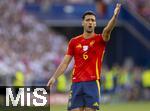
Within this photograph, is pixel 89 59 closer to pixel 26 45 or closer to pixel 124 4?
pixel 26 45

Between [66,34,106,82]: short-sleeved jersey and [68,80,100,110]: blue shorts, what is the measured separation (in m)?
0.11

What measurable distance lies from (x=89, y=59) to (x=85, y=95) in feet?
2.09

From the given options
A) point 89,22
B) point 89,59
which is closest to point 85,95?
point 89,59

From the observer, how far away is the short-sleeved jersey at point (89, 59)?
1335 centimetres

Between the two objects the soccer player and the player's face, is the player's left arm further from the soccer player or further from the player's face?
the player's face

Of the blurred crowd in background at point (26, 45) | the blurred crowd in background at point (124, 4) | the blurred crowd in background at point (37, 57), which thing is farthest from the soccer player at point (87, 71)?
the blurred crowd in background at point (124, 4)

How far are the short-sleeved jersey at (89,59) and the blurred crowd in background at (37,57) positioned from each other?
14.7 m

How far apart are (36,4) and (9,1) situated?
294 cm

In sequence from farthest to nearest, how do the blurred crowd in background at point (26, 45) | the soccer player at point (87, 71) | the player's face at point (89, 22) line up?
the blurred crowd in background at point (26, 45) < the soccer player at point (87, 71) < the player's face at point (89, 22)

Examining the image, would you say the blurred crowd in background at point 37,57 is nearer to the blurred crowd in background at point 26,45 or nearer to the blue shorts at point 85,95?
the blurred crowd in background at point 26,45

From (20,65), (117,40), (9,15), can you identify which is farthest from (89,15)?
(117,40)

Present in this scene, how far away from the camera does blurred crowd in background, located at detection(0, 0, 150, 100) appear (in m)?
29.7

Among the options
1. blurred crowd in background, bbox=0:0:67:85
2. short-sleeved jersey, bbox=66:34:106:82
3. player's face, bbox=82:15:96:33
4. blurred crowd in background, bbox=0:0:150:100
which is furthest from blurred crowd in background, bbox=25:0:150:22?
player's face, bbox=82:15:96:33

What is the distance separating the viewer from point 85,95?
13.3 m
